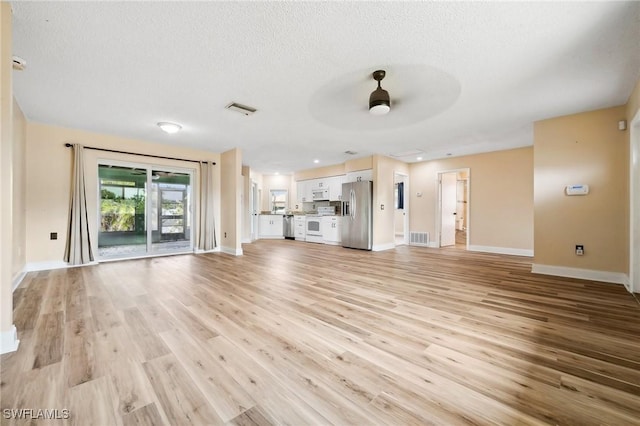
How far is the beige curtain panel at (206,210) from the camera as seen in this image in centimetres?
602

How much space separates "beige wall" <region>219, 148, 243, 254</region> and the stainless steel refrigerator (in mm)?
2901

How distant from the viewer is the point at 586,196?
370 centimetres

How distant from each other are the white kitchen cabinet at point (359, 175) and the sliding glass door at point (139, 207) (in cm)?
426

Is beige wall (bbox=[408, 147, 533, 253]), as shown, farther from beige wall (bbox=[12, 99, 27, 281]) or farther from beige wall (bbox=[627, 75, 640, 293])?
beige wall (bbox=[12, 99, 27, 281])

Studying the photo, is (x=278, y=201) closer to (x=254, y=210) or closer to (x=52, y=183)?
(x=254, y=210)

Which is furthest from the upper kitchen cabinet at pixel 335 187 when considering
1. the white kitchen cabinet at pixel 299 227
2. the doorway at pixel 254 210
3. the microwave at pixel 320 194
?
the doorway at pixel 254 210

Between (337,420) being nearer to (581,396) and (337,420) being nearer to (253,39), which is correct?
(581,396)

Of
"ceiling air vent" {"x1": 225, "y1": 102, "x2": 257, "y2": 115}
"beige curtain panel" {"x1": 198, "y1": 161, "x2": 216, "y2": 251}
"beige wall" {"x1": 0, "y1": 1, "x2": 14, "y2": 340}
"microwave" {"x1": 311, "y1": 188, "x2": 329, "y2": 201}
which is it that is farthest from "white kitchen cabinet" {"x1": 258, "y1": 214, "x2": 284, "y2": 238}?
"beige wall" {"x1": 0, "y1": 1, "x2": 14, "y2": 340}

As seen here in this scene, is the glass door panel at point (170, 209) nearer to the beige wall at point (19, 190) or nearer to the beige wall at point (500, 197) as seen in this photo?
the beige wall at point (19, 190)

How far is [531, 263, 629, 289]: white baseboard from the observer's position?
350 cm

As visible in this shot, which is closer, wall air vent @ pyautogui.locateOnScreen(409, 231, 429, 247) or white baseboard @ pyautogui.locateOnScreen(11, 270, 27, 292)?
white baseboard @ pyautogui.locateOnScreen(11, 270, 27, 292)

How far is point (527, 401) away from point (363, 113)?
3471 mm

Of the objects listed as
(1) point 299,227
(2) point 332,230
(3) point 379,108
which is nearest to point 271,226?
(1) point 299,227

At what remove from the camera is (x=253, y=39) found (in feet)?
7.00
